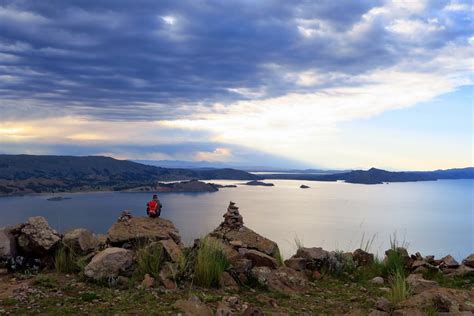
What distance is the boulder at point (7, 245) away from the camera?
9648 millimetres

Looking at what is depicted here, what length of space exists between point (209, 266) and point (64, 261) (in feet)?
10.5

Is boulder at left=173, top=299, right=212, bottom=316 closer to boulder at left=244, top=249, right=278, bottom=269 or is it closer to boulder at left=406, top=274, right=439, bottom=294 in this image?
boulder at left=244, top=249, right=278, bottom=269

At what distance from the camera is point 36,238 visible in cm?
1007

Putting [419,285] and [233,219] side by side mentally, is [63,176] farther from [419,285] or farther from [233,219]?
[419,285]

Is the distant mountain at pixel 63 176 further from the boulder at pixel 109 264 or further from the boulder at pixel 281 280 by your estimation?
the boulder at pixel 281 280

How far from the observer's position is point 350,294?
966 cm

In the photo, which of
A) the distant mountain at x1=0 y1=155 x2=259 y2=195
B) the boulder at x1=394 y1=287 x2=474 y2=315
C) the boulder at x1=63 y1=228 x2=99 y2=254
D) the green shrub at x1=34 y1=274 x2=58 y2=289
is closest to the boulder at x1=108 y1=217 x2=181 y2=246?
the boulder at x1=63 y1=228 x2=99 y2=254

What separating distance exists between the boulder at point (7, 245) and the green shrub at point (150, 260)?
280cm

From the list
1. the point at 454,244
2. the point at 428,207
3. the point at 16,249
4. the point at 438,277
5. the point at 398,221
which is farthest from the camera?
the point at 428,207

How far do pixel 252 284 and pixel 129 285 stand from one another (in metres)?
2.56

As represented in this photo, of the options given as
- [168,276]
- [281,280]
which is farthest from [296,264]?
[168,276]

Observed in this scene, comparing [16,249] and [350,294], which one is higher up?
[16,249]

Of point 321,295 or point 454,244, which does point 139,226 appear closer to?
point 321,295

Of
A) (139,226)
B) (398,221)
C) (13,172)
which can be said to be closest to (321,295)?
(139,226)
